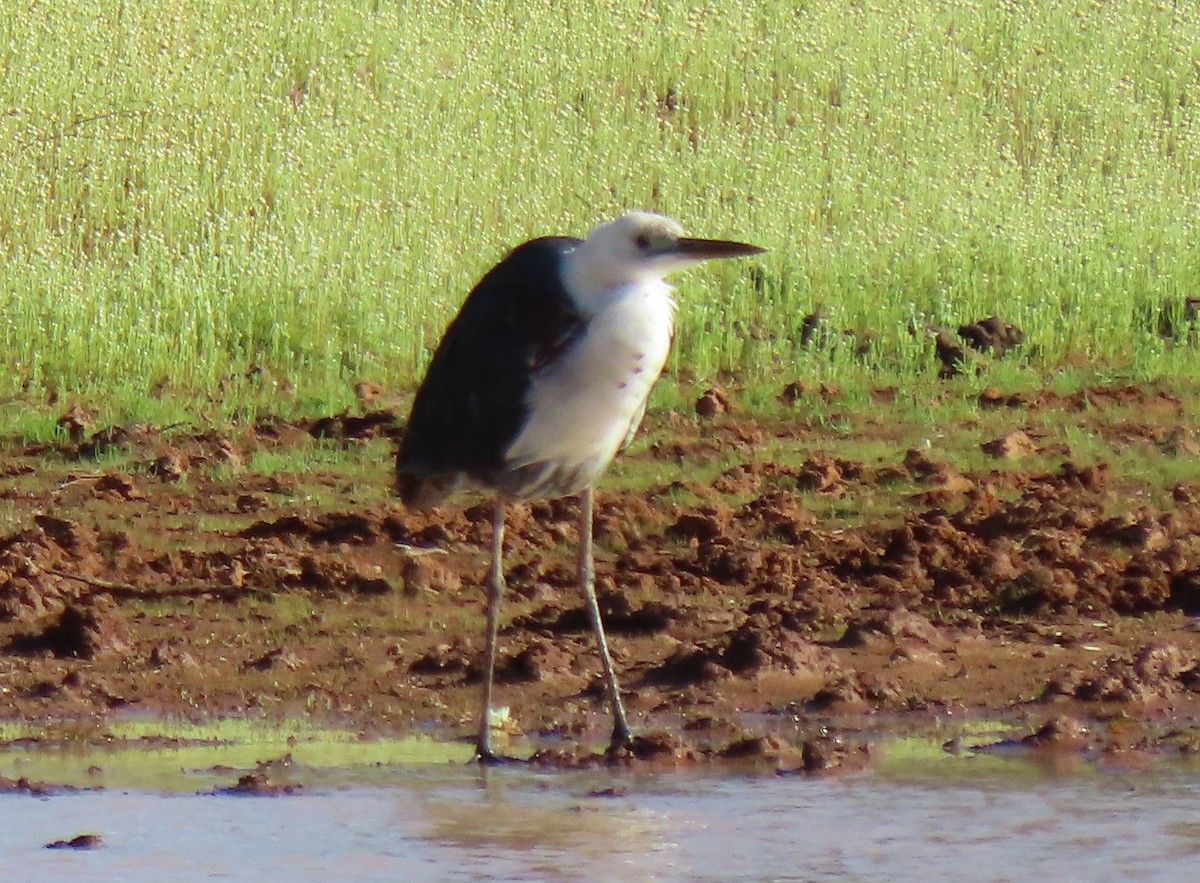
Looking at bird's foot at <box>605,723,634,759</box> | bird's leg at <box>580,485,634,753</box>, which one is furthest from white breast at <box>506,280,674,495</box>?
bird's foot at <box>605,723,634,759</box>

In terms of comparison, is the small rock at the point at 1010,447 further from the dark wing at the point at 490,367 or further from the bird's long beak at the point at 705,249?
the bird's long beak at the point at 705,249

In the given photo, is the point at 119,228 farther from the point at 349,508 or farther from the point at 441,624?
the point at 441,624

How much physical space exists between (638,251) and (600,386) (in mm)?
328

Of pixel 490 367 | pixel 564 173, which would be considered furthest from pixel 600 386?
pixel 564 173

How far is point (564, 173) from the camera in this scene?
12688 millimetres

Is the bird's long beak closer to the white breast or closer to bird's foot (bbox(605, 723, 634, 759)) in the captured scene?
the white breast

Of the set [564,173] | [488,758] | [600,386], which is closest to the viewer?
[600,386]

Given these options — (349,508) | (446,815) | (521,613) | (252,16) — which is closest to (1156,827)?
(446,815)

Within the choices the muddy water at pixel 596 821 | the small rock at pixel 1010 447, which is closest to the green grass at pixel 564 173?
the small rock at pixel 1010 447

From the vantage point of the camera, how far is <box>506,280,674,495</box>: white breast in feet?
15.8

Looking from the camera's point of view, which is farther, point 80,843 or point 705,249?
point 705,249

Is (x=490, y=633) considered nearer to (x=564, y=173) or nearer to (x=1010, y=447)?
(x=1010, y=447)

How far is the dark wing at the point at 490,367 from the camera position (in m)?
4.94

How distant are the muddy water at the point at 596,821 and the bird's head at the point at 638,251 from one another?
42.1 inches
